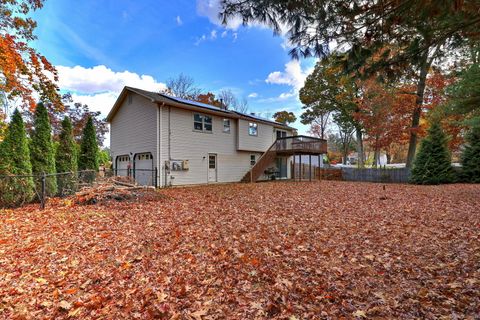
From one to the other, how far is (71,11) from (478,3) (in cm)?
1314

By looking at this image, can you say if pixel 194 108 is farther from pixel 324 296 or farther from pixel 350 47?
pixel 324 296

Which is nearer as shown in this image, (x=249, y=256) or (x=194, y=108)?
(x=249, y=256)

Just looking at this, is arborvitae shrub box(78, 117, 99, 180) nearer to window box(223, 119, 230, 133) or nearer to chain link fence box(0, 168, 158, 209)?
chain link fence box(0, 168, 158, 209)

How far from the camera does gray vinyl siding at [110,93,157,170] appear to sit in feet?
47.1

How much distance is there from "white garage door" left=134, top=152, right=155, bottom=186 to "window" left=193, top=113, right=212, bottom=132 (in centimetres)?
344

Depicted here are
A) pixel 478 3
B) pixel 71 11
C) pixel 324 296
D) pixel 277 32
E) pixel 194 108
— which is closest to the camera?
pixel 324 296

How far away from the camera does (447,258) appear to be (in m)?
3.71

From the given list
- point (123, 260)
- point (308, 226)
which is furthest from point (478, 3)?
point (123, 260)

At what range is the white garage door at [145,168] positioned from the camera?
14.0 m

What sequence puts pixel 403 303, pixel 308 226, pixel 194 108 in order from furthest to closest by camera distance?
pixel 194 108, pixel 308 226, pixel 403 303

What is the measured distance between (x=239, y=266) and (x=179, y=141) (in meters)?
12.0

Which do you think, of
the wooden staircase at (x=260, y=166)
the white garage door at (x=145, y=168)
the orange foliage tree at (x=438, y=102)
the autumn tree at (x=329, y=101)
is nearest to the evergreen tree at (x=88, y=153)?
the white garage door at (x=145, y=168)

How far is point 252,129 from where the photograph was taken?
19.0 metres

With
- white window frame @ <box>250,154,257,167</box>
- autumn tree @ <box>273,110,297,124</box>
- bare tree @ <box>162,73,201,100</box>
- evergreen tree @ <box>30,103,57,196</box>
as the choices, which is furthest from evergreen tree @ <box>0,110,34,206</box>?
autumn tree @ <box>273,110,297,124</box>
